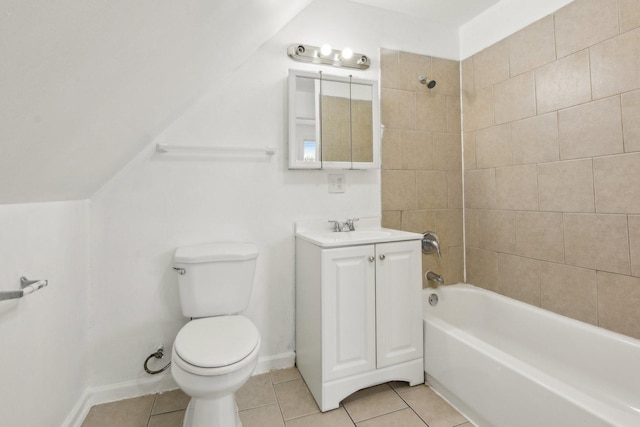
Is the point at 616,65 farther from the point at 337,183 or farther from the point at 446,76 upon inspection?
the point at 337,183

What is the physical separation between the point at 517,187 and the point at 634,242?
65cm

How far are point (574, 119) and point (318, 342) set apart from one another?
185 centimetres

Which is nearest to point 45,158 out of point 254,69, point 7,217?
point 7,217

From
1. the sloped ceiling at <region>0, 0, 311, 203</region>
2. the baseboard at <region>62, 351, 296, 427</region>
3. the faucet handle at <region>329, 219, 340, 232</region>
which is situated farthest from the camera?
the faucet handle at <region>329, 219, 340, 232</region>

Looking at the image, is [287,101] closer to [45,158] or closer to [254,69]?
[254,69]

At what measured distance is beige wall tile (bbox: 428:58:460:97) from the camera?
7.54 feet

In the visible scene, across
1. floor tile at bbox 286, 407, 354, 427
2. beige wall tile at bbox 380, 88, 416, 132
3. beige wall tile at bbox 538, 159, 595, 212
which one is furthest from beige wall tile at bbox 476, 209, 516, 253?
floor tile at bbox 286, 407, 354, 427

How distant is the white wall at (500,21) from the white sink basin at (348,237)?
5.07ft

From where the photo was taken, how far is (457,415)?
1.49 metres

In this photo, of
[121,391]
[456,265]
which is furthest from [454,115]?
[121,391]

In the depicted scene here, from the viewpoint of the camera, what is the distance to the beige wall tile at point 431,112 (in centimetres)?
225

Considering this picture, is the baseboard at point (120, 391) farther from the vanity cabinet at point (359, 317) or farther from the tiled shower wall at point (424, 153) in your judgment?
the tiled shower wall at point (424, 153)

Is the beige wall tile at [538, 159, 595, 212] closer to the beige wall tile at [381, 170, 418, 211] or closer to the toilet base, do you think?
the beige wall tile at [381, 170, 418, 211]

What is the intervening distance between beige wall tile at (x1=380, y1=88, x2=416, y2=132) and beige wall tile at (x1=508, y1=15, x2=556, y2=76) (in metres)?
0.67
